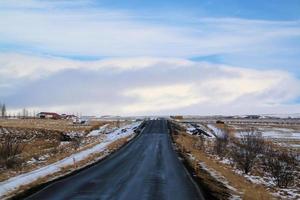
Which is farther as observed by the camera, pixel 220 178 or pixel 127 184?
pixel 220 178

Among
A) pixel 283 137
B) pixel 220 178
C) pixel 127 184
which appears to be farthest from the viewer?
pixel 283 137

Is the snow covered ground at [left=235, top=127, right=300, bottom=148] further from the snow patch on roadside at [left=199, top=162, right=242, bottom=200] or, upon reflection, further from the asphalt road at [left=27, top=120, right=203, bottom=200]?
the asphalt road at [left=27, top=120, right=203, bottom=200]

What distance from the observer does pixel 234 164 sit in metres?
34.6

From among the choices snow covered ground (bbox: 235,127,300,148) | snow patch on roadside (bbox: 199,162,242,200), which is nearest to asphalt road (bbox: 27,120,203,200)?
snow patch on roadside (bbox: 199,162,242,200)

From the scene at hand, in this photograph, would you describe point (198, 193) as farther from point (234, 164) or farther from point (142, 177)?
point (234, 164)

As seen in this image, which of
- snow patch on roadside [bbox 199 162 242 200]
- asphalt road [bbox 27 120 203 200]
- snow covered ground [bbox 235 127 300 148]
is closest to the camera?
snow patch on roadside [bbox 199 162 242 200]

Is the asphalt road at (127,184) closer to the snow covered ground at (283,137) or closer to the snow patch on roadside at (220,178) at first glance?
the snow patch on roadside at (220,178)

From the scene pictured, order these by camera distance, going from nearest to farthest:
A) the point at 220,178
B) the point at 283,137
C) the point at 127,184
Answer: the point at 127,184 < the point at 220,178 < the point at 283,137

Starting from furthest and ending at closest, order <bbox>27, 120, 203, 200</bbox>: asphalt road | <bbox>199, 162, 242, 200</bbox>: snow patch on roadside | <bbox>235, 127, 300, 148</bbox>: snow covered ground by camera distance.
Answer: <bbox>235, 127, 300, 148</bbox>: snow covered ground → <bbox>27, 120, 203, 200</bbox>: asphalt road → <bbox>199, 162, 242, 200</bbox>: snow patch on roadside

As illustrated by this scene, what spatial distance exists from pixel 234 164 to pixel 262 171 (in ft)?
8.84

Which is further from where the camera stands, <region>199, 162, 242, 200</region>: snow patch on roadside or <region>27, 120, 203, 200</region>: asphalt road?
<region>27, 120, 203, 200</region>: asphalt road

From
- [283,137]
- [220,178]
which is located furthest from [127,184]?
[283,137]

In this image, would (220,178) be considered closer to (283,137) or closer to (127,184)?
(127,184)

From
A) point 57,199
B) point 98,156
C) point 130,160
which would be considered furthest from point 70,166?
point 57,199
